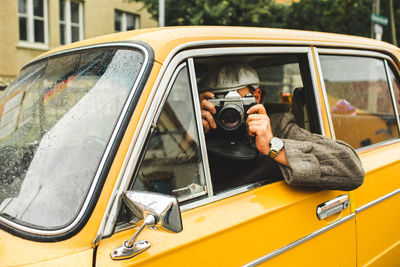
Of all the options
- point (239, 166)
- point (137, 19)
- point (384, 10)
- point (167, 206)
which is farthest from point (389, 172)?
point (384, 10)

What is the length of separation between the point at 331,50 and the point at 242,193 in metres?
1.04

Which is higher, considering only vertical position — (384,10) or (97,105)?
(384,10)

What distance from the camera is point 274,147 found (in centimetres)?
165

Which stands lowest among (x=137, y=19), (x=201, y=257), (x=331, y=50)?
(x=201, y=257)

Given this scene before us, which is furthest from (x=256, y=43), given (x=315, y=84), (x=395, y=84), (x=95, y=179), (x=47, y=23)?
(x=47, y=23)

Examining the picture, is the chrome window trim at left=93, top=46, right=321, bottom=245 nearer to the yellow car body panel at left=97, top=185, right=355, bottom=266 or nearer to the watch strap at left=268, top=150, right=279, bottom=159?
→ the yellow car body panel at left=97, top=185, right=355, bottom=266

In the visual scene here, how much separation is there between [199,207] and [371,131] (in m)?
2.16

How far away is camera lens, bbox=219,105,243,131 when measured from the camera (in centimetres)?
158

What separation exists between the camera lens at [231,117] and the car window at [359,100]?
0.77 m

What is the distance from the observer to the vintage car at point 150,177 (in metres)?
1.13

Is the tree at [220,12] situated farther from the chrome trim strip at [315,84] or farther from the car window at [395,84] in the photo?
the chrome trim strip at [315,84]

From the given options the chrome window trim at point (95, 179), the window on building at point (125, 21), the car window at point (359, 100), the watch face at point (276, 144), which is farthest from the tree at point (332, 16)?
the chrome window trim at point (95, 179)

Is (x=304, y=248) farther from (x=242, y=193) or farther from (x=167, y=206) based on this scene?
(x=167, y=206)

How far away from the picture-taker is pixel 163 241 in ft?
3.98
